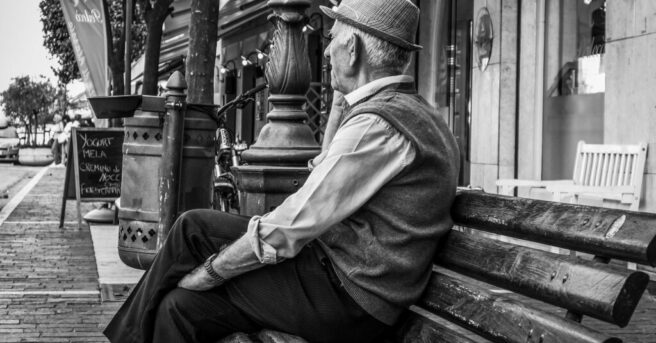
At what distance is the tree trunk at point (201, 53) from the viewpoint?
908 cm

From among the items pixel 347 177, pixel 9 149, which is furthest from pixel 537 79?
pixel 9 149

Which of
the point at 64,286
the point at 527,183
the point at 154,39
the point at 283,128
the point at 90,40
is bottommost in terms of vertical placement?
the point at 64,286

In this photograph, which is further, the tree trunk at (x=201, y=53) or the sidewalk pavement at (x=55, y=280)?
the tree trunk at (x=201, y=53)

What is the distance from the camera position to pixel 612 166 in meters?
8.52

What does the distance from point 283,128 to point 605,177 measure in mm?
3719

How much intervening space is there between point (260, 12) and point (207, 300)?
16933 millimetres

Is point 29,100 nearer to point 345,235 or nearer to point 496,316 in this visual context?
point 345,235

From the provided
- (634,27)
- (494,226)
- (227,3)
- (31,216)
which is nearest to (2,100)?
(227,3)

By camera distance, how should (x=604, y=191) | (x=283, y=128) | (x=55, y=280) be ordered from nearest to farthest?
1. (x=283, y=128)
2. (x=55, y=280)
3. (x=604, y=191)

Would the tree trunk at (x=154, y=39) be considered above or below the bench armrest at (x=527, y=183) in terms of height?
above

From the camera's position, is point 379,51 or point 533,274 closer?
point 533,274

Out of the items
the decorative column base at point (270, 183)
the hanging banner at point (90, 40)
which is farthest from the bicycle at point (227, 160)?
the hanging banner at point (90, 40)

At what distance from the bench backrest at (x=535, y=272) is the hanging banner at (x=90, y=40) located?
50.1ft

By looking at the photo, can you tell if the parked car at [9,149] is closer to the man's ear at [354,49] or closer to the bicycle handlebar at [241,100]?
the bicycle handlebar at [241,100]
